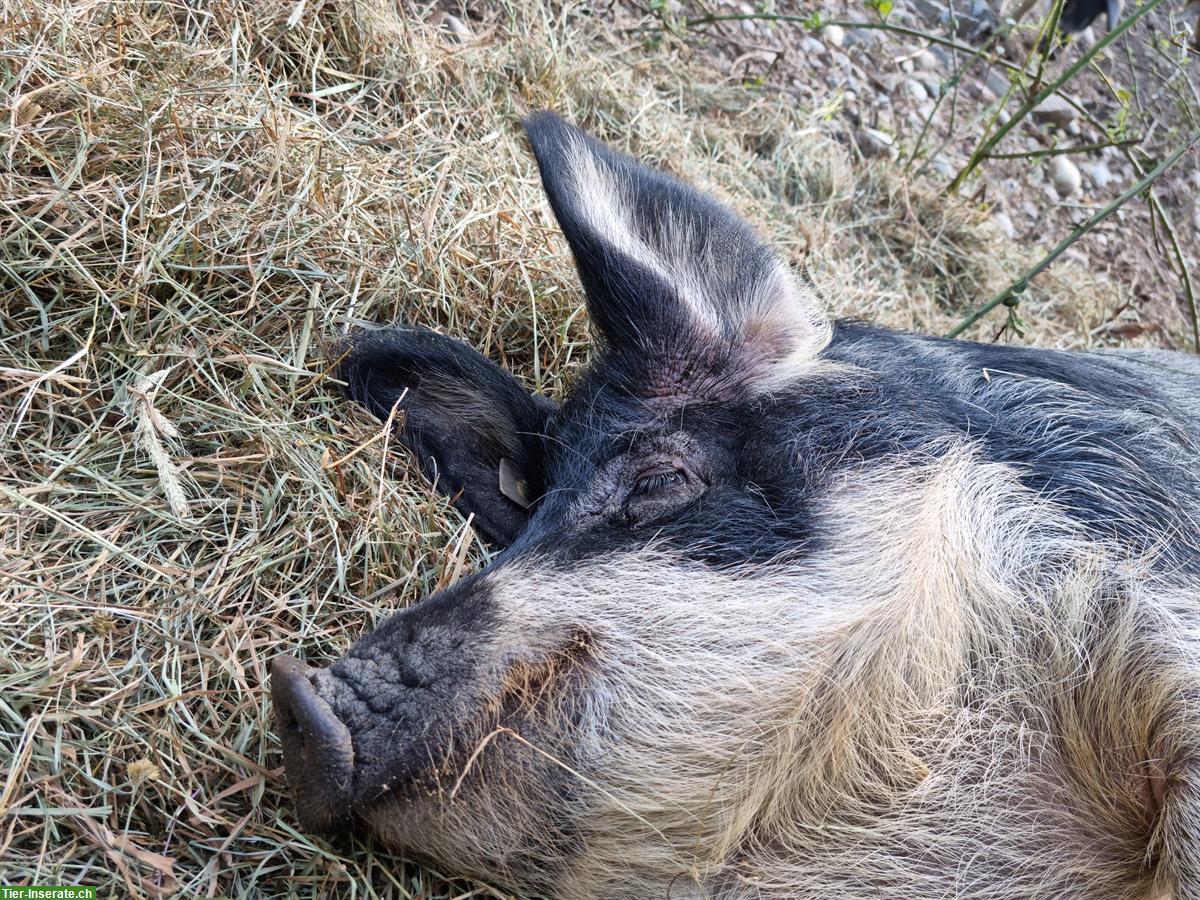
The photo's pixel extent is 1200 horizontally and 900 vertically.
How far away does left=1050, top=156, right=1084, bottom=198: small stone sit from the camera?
17.3 ft

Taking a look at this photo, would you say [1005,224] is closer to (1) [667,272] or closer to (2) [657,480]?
(1) [667,272]

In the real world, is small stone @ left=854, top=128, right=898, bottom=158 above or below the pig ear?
above

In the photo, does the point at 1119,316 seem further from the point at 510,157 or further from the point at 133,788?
the point at 133,788

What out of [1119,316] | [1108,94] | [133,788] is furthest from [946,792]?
[1108,94]

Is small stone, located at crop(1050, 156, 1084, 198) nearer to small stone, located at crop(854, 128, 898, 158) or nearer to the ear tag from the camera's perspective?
small stone, located at crop(854, 128, 898, 158)

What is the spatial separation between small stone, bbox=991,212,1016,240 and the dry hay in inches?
56.0

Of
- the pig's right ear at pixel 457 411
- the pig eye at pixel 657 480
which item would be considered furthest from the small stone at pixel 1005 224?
the pig eye at pixel 657 480

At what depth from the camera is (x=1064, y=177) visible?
5258 millimetres

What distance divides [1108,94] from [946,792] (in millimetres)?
5140

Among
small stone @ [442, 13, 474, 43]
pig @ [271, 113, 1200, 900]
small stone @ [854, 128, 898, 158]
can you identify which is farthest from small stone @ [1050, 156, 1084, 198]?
pig @ [271, 113, 1200, 900]

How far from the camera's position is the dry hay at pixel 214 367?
1.81 m

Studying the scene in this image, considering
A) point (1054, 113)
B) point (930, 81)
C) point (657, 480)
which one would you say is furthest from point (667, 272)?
point (1054, 113)

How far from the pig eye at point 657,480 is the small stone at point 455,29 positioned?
90.3 inches

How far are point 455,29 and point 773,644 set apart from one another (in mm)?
2841
